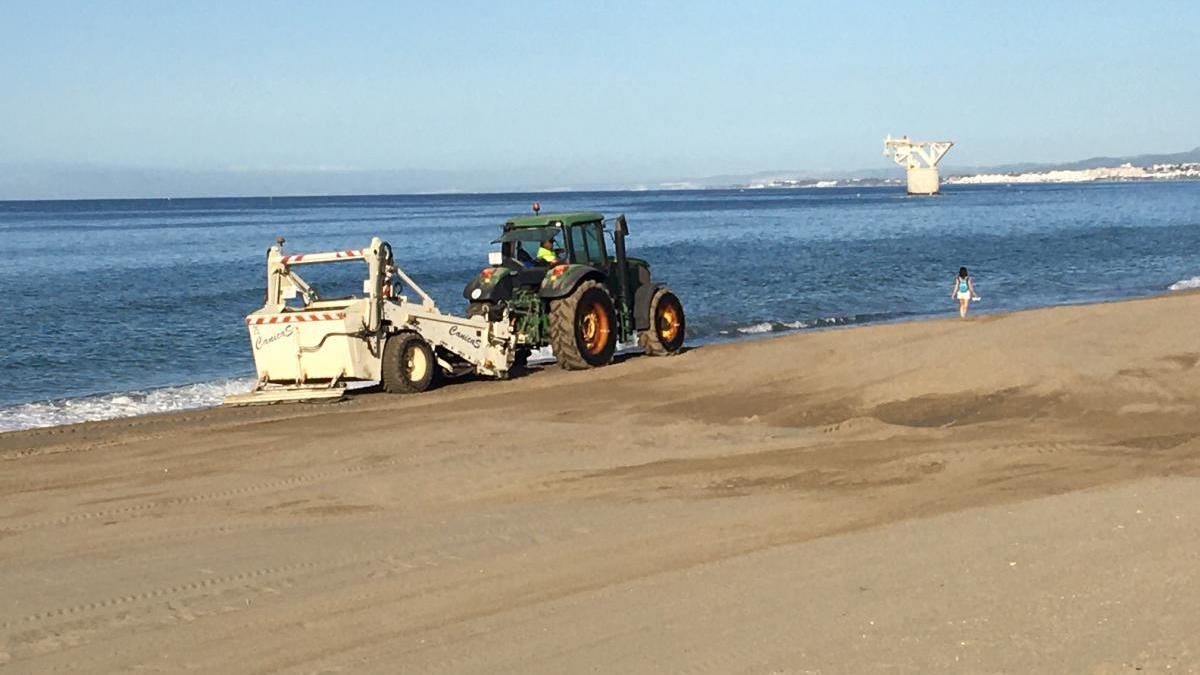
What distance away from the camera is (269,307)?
1462 cm

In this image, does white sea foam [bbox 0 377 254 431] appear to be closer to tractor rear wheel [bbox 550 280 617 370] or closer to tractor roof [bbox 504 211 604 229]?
tractor roof [bbox 504 211 604 229]

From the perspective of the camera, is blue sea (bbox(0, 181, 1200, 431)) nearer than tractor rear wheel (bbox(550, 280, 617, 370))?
No

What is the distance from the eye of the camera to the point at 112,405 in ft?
52.4

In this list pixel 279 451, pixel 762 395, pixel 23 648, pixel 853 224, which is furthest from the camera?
pixel 853 224

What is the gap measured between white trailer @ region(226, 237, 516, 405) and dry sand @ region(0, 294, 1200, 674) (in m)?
0.62

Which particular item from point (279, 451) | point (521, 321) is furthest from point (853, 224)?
point (279, 451)

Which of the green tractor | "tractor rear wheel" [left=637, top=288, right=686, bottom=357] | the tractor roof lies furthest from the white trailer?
"tractor rear wheel" [left=637, top=288, right=686, bottom=357]

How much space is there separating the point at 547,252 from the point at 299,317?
11.6 feet

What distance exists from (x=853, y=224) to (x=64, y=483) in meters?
65.3

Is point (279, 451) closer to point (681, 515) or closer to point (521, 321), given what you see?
point (681, 515)

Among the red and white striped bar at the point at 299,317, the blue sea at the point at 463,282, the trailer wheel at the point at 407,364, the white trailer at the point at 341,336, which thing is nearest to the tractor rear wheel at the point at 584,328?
the white trailer at the point at 341,336

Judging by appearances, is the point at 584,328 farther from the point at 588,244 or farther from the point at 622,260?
the point at 622,260

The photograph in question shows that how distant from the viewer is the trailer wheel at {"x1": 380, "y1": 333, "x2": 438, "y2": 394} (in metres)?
14.5

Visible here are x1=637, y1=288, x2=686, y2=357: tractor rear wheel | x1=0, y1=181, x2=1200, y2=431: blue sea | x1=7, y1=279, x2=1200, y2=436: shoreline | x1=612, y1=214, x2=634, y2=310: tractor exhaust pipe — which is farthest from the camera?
x1=0, y1=181, x2=1200, y2=431: blue sea
